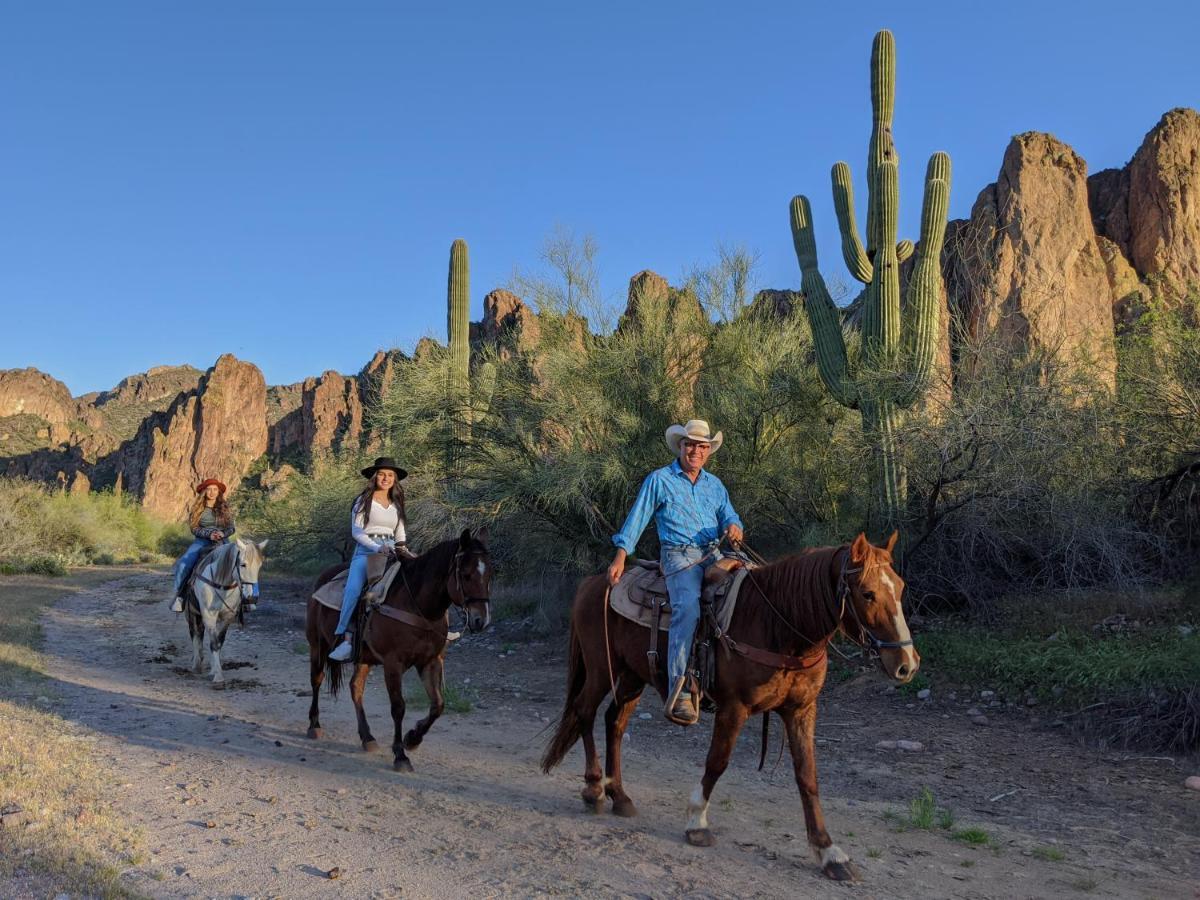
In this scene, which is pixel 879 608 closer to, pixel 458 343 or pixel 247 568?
pixel 247 568

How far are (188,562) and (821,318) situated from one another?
10262mm

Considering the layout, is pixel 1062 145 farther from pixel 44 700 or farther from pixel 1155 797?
pixel 44 700

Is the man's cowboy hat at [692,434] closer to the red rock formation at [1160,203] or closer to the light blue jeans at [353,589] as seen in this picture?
the light blue jeans at [353,589]

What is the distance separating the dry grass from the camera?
11.8 ft

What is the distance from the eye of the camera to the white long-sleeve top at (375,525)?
23.1ft

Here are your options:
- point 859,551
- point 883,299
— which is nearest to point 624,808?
point 859,551

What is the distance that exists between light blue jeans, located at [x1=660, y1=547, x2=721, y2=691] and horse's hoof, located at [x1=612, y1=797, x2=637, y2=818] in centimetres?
96

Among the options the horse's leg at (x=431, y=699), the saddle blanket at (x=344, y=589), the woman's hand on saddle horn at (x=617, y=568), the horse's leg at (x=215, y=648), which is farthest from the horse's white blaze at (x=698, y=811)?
the horse's leg at (x=215, y=648)

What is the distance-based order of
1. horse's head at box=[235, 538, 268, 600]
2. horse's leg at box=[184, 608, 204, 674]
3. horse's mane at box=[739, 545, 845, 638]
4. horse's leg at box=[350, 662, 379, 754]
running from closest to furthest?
horse's mane at box=[739, 545, 845, 638] < horse's leg at box=[350, 662, 379, 754] < horse's head at box=[235, 538, 268, 600] < horse's leg at box=[184, 608, 204, 674]

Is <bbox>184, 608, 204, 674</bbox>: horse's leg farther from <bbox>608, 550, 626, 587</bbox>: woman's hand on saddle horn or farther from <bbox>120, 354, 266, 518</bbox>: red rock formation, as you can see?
<bbox>120, 354, 266, 518</bbox>: red rock formation

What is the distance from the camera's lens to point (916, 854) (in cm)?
452

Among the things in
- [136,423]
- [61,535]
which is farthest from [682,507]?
[136,423]

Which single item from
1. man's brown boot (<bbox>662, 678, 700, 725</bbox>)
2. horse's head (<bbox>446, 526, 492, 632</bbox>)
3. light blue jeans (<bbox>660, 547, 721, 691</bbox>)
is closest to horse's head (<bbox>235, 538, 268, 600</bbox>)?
horse's head (<bbox>446, 526, 492, 632</bbox>)

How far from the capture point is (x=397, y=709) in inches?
245
